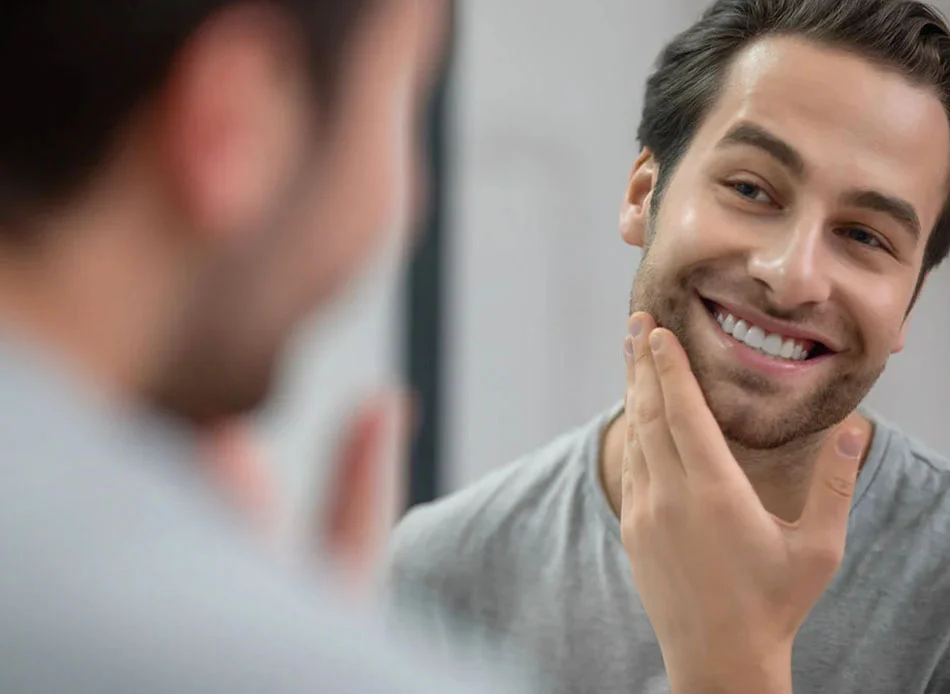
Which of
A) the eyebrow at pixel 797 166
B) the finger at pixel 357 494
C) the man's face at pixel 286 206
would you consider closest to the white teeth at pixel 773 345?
the eyebrow at pixel 797 166

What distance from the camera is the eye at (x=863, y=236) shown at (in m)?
0.69

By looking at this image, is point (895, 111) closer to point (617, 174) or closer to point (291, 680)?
point (617, 174)

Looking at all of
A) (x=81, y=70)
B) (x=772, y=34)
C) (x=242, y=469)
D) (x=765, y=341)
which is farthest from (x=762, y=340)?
(x=81, y=70)

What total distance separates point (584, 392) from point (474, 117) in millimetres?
249

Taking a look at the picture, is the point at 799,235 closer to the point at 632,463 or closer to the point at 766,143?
the point at 766,143

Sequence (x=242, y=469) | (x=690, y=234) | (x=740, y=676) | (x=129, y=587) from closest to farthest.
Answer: (x=129, y=587)
(x=242, y=469)
(x=740, y=676)
(x=690, y=234)

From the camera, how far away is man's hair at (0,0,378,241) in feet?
1.25

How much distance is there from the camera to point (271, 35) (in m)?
0.37

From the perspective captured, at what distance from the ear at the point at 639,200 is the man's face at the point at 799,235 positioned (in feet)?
0.19

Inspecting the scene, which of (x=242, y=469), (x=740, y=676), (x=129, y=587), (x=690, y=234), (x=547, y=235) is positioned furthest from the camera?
(x=547, y=235)

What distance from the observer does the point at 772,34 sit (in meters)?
0.72

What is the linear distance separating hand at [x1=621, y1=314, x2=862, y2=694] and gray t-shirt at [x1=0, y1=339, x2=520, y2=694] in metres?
0.29

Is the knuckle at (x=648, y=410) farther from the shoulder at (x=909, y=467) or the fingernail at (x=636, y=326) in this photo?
the shoulder at (x=909, y=467)

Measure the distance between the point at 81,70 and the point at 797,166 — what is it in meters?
0.46
